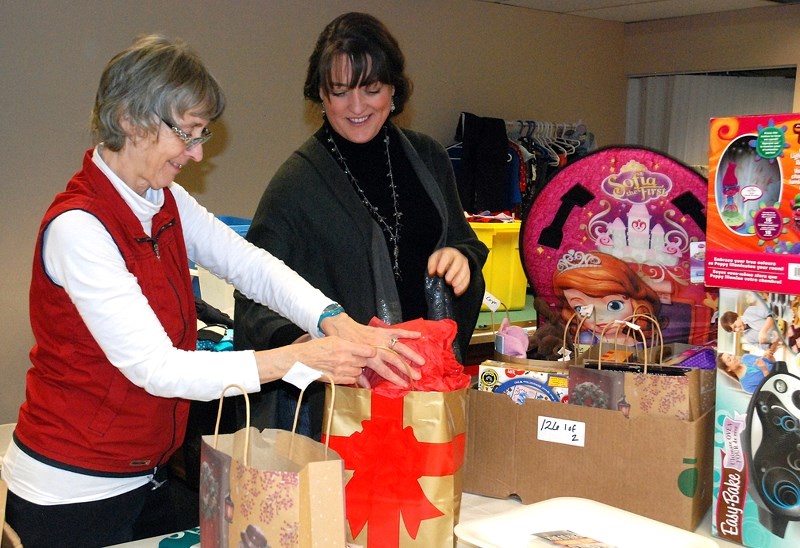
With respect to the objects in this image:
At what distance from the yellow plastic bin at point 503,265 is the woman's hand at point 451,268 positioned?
2.17m

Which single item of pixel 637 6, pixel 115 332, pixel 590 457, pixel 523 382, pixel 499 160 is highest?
pixel 637 6

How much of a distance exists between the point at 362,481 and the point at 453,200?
90 cm

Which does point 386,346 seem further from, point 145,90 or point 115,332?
point 145,90

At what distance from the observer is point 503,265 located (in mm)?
4129

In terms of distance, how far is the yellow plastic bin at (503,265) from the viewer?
405 cm

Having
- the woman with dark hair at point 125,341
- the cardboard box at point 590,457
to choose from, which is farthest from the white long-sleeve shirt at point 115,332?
the cardboard box at point 590,457

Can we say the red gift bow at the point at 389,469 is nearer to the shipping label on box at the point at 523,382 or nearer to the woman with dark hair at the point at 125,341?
the woman with dark hair at the point at 125,341

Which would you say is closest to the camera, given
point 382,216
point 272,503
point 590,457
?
point 272,503

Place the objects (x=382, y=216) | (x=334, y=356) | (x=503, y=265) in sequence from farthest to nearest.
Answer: (x=503, y=265) < (x=382, y=216) < (x=334, y=356)

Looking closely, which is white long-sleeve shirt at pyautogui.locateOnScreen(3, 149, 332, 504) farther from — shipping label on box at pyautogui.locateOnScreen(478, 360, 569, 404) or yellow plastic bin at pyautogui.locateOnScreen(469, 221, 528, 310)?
yellow plastic bin at pyautogui.locateOnScreen(469, 221, 528, 310)

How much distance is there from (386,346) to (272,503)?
398 millimetres

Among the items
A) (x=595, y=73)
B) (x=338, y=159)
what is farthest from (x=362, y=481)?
(x=595, y=73)

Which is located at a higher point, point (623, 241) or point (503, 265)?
point (623, 241)

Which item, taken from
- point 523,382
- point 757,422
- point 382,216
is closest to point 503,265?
point 382,216
